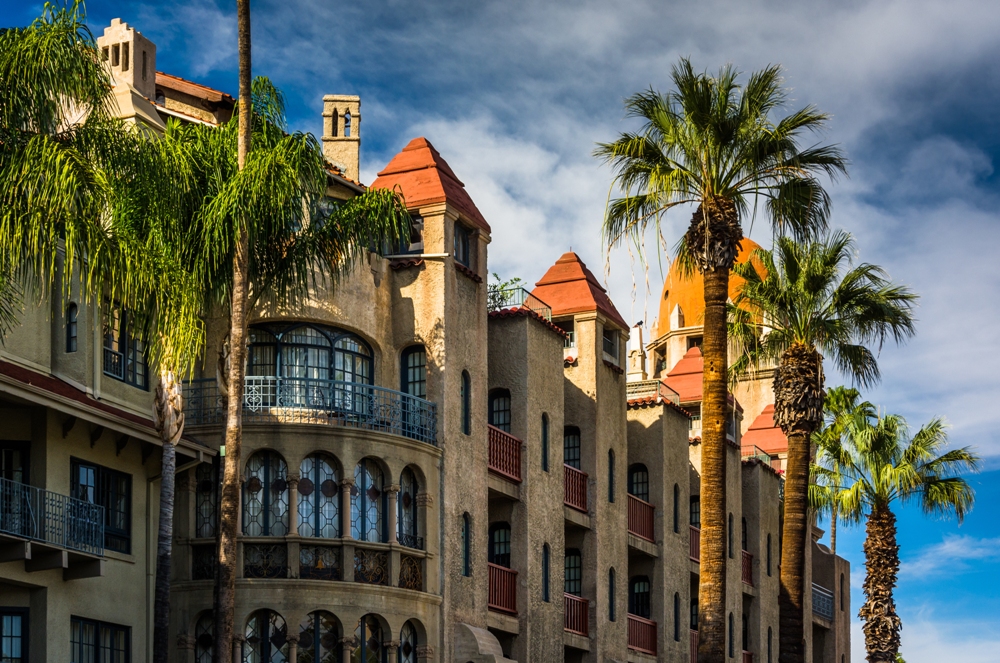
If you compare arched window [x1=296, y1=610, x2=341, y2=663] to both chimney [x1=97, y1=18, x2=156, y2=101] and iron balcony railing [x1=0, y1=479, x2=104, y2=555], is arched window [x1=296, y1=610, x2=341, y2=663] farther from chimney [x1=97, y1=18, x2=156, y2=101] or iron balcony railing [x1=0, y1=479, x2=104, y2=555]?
chimney [x1=97, y1=18, x2=156, y2=101]

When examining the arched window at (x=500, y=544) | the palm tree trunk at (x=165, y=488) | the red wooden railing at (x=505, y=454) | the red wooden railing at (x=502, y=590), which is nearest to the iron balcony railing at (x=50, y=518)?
the palm tree trunk at (x=165, y=488)

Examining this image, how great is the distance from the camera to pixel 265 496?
1218 inches

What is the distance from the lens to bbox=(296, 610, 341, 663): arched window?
30.3 metres

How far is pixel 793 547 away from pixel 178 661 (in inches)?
633

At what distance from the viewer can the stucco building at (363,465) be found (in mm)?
28156

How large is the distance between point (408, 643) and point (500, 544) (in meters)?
6.21

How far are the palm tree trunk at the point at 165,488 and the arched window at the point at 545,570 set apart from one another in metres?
12.5

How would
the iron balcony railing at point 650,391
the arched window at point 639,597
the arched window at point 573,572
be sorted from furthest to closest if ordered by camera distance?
the iron balcony railing at point 650,391, the arched window at point 639,597, the arched window at point 573,572

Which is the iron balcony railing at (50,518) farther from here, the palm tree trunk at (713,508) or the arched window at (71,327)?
the palm tree trunk at (713,508)

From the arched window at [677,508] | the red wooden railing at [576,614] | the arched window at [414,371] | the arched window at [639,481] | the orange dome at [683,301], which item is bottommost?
the red wooden railing at [576,614]

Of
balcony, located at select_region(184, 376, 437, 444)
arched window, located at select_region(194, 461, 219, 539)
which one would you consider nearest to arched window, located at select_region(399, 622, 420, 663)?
balcony, located at select_region(184, 376, 437, 444)

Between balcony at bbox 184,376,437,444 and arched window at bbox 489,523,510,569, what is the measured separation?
597cm

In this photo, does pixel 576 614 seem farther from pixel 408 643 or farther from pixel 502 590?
pixel 408 643

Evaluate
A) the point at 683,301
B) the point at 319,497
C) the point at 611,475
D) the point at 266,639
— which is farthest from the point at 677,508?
the point at 683,301
